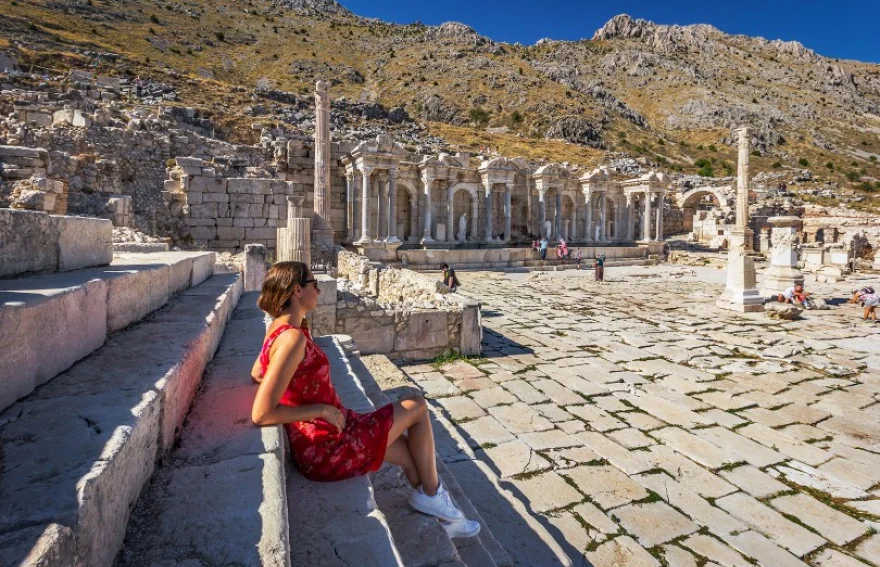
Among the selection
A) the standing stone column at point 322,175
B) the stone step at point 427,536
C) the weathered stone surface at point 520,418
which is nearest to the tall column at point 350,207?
the standing stone column at point 322,175

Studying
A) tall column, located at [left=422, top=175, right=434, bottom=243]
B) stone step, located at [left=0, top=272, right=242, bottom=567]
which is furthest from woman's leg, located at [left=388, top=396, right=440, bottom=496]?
tall column, located at [left=422, top=175, right=434, bottom=243]

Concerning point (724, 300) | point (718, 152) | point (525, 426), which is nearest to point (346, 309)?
point (525, 426)

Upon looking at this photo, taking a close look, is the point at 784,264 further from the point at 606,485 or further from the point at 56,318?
the point at 56,318

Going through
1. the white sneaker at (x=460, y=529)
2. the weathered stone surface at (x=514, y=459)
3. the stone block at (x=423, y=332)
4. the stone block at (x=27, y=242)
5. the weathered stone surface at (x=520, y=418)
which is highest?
the stone block at (x=27, y=242)

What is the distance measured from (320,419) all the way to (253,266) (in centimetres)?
665

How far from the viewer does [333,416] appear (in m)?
2.23

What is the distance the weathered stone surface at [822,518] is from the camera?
120 inches

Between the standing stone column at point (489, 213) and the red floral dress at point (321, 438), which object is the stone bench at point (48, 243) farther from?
the standing stone column at point (489, 213)

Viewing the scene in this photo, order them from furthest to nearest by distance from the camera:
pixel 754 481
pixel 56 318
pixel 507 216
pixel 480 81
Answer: pixel 480 81, pixel 507 216, pixel 754 481, pixel 56 318

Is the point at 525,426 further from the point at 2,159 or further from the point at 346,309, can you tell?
the point at 2,159

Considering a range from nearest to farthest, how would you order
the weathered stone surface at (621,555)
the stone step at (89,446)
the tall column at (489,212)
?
the stone step at (89,446), the weathered stone surface at (621,555), the tall column at (489,212)

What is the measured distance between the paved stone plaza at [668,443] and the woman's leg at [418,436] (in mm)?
800

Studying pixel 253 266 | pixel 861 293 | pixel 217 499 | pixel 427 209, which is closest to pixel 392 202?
pixel 427 209

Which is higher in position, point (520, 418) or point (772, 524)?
point (520, 418)
